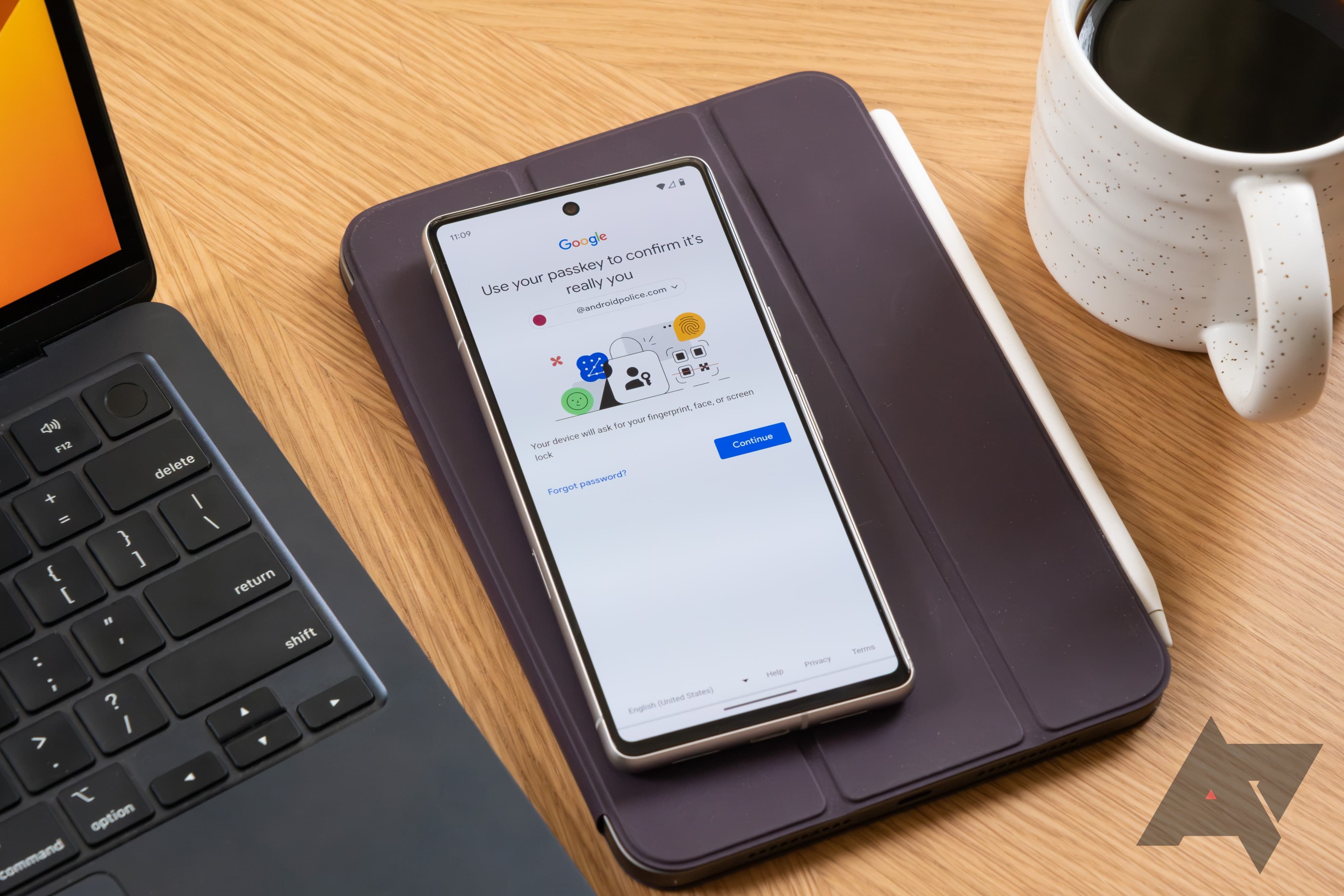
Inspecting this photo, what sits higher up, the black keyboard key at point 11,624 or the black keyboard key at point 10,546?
the black keyboard key at point 10,546

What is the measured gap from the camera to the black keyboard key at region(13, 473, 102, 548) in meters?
0.36

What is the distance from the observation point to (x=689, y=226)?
44 cm

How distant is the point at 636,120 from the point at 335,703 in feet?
0.92

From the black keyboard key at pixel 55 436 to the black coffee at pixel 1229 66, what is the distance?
1.22ft

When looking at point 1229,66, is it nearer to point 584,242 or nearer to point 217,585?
point 584,242

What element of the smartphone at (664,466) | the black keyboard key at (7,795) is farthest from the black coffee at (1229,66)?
the black keyboard key at (7,795)

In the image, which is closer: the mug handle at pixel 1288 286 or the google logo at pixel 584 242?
the mug handle at pixel 1288 286

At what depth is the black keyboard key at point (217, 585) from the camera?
36cm

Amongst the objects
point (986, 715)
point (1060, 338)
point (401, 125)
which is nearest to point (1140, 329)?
point (1060, 338)

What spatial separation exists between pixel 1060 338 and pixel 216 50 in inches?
15.0

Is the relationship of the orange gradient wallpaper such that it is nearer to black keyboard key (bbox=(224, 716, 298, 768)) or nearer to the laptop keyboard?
the laptop keyboard

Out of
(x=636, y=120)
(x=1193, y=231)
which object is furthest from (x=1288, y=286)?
(x=636, y=120)

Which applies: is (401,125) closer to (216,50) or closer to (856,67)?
(216,50)
